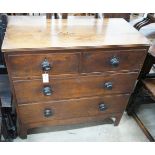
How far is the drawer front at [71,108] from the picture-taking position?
1309 mm

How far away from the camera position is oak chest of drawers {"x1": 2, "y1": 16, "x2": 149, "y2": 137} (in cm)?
101

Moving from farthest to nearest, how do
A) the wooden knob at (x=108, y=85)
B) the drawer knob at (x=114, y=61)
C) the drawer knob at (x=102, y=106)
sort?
the drawer knob at (x=102, y=106), the wooden knob at (x=108, y=85), the drawer knob at (x=114, y=61)

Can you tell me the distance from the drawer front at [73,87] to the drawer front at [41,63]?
0.08 m

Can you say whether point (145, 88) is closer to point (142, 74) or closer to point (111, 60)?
point (142, 74)

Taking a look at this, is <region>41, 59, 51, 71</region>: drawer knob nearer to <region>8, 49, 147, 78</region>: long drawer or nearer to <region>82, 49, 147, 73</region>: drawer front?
<region>8, 49, 147, 78</region>: long drawer

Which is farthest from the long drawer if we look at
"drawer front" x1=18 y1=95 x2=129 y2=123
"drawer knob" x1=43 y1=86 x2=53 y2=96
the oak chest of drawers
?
"drawer front" x1=18 y1=95 x2=129 y2=123

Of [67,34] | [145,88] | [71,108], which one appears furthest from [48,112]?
[145,88]

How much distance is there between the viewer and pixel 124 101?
144 centimetres

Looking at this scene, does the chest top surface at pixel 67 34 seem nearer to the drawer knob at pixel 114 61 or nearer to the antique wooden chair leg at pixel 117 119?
the drawer knob at pixel 114 61

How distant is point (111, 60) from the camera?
1.12 meters

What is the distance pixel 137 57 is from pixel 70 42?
1.41 feet

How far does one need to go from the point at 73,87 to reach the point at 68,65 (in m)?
0.20

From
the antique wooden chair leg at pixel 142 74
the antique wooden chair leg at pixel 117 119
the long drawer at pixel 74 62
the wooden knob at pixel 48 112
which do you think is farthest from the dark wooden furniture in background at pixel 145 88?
the wooden knob at pixel 48 112
